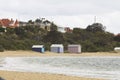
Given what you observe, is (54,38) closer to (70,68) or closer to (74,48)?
(74,48)

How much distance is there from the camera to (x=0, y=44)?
84.8 metres

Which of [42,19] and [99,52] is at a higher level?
[42,19]

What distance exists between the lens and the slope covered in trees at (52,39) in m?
88.7

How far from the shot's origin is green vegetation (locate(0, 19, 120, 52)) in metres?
88.5

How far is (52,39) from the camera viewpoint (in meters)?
104

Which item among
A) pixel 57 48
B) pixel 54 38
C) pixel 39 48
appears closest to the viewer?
pixel 39 48

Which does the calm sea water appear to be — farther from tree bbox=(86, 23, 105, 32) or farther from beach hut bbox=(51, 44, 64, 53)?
tree bbox=(86, 23, 105, 32)

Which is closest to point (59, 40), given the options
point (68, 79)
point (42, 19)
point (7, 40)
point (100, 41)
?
point (100, 41)

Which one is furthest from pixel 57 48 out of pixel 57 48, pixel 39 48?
pixel 39 48

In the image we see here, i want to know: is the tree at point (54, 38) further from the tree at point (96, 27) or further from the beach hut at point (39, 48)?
the tree at point (96, 27)

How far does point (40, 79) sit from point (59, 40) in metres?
82.8

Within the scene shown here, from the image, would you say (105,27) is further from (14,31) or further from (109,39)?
(14,31)

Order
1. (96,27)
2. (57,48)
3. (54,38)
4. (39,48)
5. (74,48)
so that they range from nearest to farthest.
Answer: (39,48) → (57,48) → (74,48) → (54,38) → (96,27)

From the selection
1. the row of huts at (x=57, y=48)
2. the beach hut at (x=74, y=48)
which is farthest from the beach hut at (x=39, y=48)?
the beach hut at (x=74, y=48)
